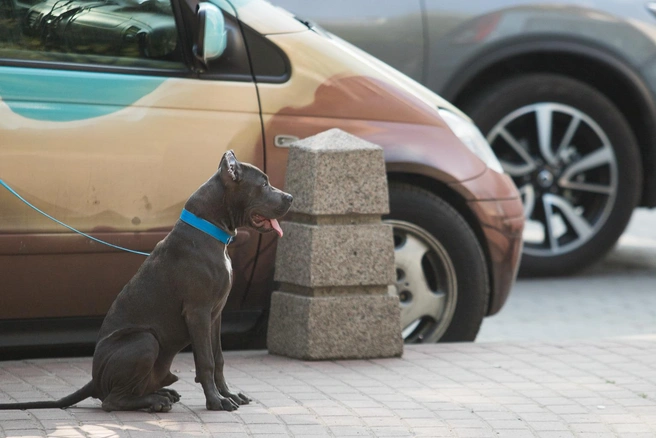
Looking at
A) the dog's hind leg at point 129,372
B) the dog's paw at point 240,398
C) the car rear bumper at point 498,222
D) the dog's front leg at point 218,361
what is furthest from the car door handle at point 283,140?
the dog's hind leg at point 129,372

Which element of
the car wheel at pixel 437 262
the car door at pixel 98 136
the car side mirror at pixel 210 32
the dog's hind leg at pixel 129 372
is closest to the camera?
the dog's hind leg at pixel 129 372

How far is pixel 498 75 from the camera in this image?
8883 millimetres

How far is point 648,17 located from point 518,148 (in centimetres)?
127

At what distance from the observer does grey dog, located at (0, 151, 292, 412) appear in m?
4.60

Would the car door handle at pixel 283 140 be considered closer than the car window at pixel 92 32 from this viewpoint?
No

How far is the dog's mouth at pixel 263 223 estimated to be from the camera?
4711 mm

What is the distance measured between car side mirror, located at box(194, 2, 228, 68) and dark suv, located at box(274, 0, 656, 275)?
9.60ft

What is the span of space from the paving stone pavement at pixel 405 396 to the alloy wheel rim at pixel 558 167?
2.61 meters

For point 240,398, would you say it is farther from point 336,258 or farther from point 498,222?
point 498,222

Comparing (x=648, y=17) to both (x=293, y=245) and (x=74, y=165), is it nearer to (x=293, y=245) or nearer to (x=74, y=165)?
(x=293, y=245)

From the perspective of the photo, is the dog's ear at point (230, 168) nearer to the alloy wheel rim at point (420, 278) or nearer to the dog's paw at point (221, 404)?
the dog's paw at point (221, 404)

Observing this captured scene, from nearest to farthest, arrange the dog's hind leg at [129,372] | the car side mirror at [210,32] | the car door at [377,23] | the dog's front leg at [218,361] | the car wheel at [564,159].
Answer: the dog's hind leg at [129,372]
the dog's front leg at [218,361]
the car side mirror at [210,32]
the car door at [377,23]
the car wheel at [564,159]

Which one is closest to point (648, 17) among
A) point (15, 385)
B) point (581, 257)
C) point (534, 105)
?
point (534, 105)

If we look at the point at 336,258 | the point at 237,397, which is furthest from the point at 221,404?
the point at 336,258
